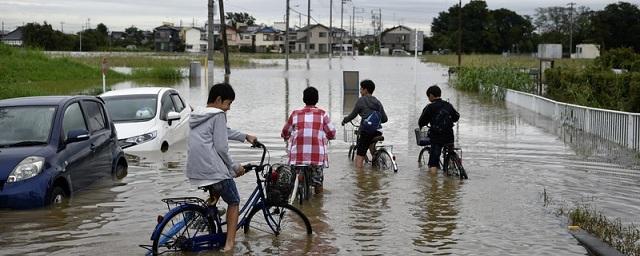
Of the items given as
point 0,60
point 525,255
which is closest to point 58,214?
point 525,255

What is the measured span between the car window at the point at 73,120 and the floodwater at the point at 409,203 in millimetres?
897

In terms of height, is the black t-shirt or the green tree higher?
the green tree

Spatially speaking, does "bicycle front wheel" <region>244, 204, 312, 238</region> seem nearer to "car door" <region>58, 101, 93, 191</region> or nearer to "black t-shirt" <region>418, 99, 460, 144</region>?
"car door" <region>58, 101, 93, 191</region>

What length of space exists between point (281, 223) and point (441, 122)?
14.5 ft

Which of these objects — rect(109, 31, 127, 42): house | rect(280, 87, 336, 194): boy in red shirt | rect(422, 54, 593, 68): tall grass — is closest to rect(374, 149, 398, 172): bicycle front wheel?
rect(280, 87, 336, 194): boy in red shirt

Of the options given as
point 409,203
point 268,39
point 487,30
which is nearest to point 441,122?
point 409,203

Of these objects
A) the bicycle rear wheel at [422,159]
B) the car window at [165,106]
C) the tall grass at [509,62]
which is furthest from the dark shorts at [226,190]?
the tall grass at [509,62]

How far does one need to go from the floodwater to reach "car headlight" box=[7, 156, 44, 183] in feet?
1.49

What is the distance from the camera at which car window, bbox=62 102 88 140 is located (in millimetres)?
10361

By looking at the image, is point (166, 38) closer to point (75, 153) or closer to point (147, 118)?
point (147, 118)

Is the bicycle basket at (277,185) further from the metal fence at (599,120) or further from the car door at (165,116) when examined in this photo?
the metal fence at (599,120)

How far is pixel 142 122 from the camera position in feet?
50.9

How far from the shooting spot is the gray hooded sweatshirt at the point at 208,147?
709 cm

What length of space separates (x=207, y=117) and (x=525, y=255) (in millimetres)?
3347
